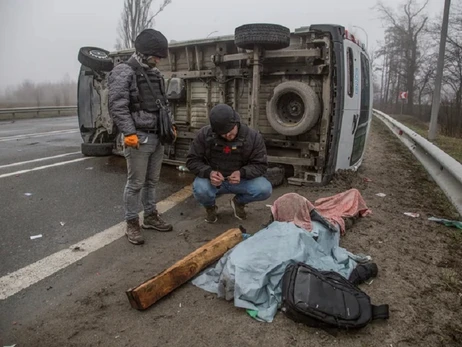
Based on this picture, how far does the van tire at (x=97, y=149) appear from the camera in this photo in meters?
7.50

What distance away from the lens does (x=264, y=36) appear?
16.0 feet

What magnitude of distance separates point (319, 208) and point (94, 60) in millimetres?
5296

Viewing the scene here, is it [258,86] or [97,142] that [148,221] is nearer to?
[258,86]

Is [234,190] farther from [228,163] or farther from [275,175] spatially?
[275,175]

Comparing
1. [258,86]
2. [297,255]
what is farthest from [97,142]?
[297,255]

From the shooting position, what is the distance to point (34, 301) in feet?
8.32

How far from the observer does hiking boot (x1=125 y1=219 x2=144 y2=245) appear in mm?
3430

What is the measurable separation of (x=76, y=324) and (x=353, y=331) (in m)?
1.65

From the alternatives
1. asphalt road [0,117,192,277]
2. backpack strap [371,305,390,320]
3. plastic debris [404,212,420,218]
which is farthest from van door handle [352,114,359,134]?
backpack strap [371,305,390,320]

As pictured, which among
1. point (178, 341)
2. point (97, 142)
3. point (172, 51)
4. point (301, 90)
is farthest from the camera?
point (97, 142)

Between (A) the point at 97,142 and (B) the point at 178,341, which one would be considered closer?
(B) the point at 178,341

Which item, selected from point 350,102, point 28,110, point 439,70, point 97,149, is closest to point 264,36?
point 350,102

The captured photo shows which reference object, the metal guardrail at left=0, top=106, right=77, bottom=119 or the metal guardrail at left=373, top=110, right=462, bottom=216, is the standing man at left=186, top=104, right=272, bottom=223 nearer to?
the metal guardrail at left=373, top=110, right=462, bottom=216

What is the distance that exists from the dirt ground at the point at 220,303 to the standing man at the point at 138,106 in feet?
1.65
